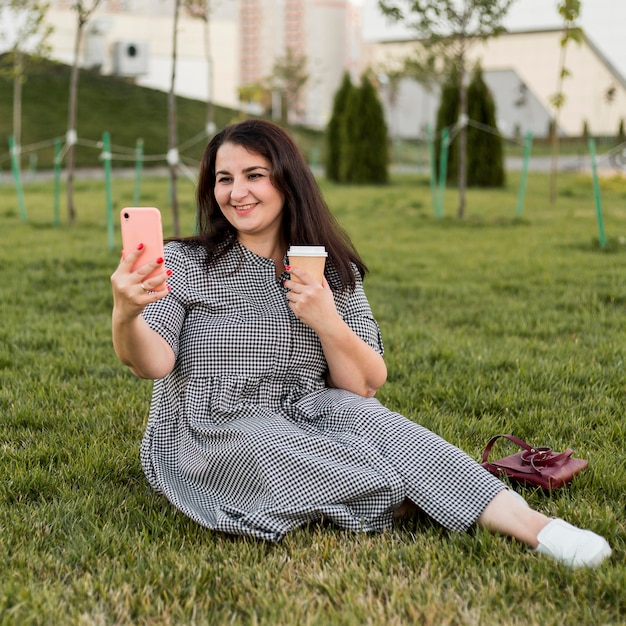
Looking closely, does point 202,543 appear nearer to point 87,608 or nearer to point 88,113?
point 87,608

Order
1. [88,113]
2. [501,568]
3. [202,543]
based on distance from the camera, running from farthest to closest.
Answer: [88,113] < [202,543] < [501,568]

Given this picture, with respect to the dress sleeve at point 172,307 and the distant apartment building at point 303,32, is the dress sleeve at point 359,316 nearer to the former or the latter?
the dress sleeve at point 172,307

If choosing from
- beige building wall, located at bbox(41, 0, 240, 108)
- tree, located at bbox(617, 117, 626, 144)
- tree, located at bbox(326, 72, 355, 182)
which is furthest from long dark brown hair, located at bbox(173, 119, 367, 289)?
beige building wall, located at bbox(41, 0, 240, 108)

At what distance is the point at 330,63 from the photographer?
401ft

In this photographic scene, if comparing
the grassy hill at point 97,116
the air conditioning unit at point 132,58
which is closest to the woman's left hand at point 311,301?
the grassy hill at point 97,116

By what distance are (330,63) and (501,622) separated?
12586 cm

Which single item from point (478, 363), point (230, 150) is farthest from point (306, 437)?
point (478, 363)

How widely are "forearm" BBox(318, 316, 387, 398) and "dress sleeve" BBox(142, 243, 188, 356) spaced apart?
0.46 metres

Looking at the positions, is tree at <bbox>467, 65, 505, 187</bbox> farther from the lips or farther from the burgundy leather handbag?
the lips

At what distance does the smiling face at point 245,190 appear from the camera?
2.71 meters

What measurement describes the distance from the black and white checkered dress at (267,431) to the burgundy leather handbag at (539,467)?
407 mm

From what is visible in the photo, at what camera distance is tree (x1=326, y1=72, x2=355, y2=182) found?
62.2ft

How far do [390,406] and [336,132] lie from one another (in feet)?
53.1

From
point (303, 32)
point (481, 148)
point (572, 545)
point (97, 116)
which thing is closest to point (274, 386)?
point (572, 545)
